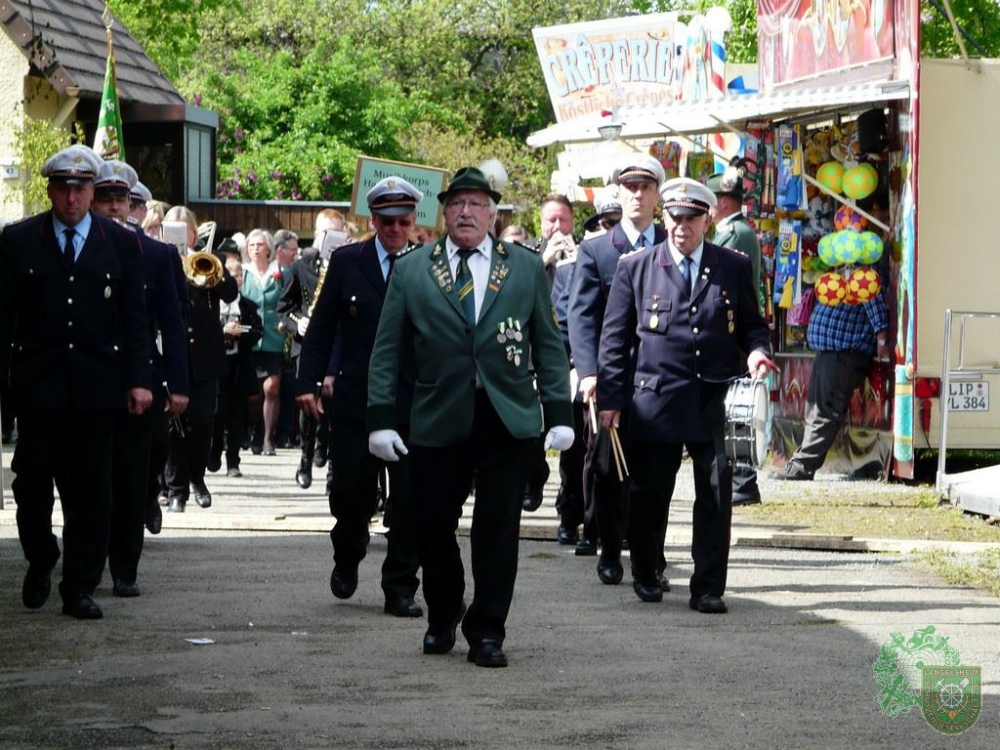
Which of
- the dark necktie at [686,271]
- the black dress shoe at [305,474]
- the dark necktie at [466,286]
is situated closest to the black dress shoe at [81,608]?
the dark necktie at [466,286]

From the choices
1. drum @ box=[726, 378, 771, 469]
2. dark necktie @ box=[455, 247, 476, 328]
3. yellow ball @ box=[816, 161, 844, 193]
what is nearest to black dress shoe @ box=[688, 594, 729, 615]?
dark necktie @ box=[455, 247, 476, 328]

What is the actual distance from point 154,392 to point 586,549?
263 cm

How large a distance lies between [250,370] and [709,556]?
8271 millimetres

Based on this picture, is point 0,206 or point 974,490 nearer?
point 974,490

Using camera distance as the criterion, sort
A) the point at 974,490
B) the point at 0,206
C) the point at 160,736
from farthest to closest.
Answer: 1. the point at 0,206
2. the point at 974,490
3. the point at 160,736

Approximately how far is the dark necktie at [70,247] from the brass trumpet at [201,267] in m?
4.05

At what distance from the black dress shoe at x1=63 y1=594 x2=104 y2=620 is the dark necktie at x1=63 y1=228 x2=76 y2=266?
1.47m

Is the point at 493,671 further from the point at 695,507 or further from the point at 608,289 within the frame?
the point at 608,289

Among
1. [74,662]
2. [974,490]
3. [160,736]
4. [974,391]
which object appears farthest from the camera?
[974,391]

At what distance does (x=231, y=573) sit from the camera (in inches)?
420

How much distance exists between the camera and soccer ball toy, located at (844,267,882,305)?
15969 millimetres

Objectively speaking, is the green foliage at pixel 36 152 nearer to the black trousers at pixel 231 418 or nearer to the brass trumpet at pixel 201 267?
the black trousers at pixel 231 418

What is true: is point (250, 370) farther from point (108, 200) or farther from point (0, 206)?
point (0, 206)

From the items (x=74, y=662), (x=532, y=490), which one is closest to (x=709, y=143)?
(x=532, y=490)
